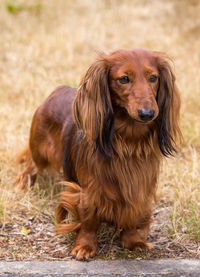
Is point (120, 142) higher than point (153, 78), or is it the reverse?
point (153, 78)

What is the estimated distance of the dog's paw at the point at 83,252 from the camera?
9.27 feet

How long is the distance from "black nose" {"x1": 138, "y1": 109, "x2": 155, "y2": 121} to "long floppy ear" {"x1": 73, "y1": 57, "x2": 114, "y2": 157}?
27 centimetres

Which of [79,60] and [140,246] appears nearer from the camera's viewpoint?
[140,246]

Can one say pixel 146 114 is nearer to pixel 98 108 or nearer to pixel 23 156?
pixel 98 108

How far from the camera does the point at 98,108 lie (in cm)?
264

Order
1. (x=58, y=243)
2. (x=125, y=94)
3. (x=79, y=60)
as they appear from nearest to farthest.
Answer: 1. (x=125, y=94)
2. (x=58, y=243)
3. (x=79, y=60)

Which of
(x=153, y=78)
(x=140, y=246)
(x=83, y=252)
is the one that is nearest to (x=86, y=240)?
(x=83, y=252)

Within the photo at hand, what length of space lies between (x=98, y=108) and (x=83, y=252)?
2.90 ft

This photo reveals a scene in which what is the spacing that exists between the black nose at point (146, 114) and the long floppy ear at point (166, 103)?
34 cm

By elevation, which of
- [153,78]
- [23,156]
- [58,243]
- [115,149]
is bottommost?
[58,243]

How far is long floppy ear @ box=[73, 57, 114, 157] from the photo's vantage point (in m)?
2.64

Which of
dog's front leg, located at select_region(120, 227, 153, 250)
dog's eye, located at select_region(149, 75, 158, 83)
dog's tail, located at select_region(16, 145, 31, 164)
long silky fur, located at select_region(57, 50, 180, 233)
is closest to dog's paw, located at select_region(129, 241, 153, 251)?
dog's front leg, located at select_region(120, 227, 153, 250)

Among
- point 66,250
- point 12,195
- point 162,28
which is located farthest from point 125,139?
point 162,28

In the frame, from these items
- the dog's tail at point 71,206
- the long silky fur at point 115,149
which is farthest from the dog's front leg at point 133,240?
the dog's tail at point 71,206
